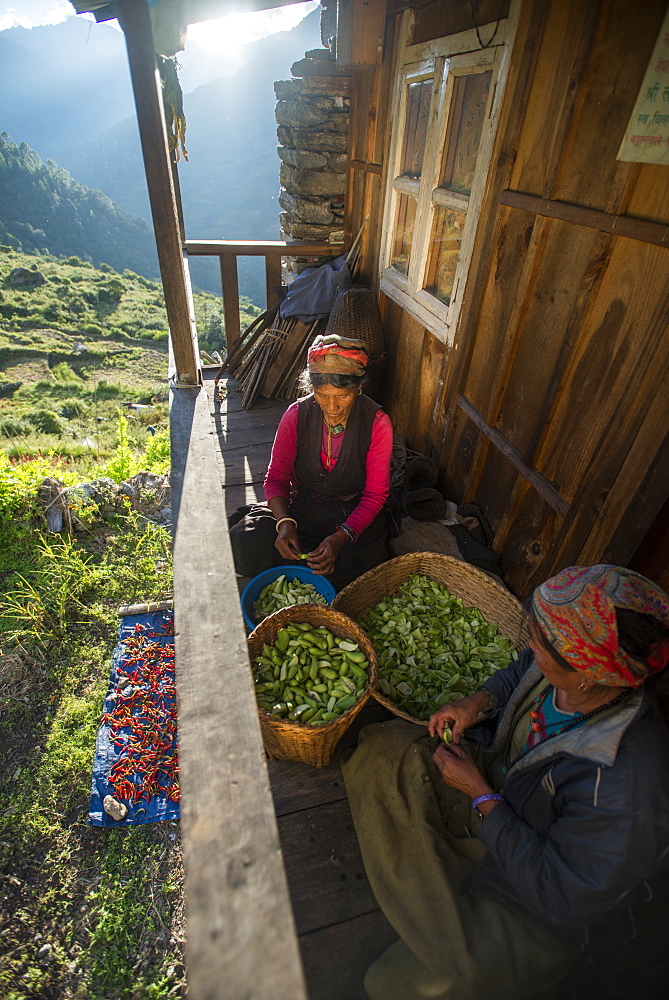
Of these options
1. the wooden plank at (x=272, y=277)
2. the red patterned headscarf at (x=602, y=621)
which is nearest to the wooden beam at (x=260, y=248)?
the wooden plank at (x=272, y=277)

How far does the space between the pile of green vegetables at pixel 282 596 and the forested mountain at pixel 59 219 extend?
6436 cm

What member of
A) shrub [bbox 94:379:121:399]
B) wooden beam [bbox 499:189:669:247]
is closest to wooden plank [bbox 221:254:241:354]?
wooden beam [bbox 499:189:669:247]

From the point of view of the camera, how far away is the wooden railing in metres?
5.07

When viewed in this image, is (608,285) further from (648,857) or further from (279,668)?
(279,668)

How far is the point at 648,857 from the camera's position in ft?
4.00

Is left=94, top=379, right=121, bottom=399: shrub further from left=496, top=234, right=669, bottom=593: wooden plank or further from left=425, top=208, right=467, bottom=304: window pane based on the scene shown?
left=496, top=234, right=669, bottom=593: wooden plank

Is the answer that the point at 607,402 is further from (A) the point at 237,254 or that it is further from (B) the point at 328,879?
(A) the point at 237,254

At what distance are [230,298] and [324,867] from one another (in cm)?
511

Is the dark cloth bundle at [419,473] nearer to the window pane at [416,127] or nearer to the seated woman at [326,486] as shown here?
the seated woman at [326,486]

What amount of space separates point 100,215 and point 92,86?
106 meters

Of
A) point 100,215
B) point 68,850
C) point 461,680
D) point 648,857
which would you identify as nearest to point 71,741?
point 68,850

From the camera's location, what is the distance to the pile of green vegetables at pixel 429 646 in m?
2.35

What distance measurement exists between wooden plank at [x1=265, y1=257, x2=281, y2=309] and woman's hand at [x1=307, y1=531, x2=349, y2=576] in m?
3.53

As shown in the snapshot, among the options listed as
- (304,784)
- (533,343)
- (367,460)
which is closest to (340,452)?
(367,460)
